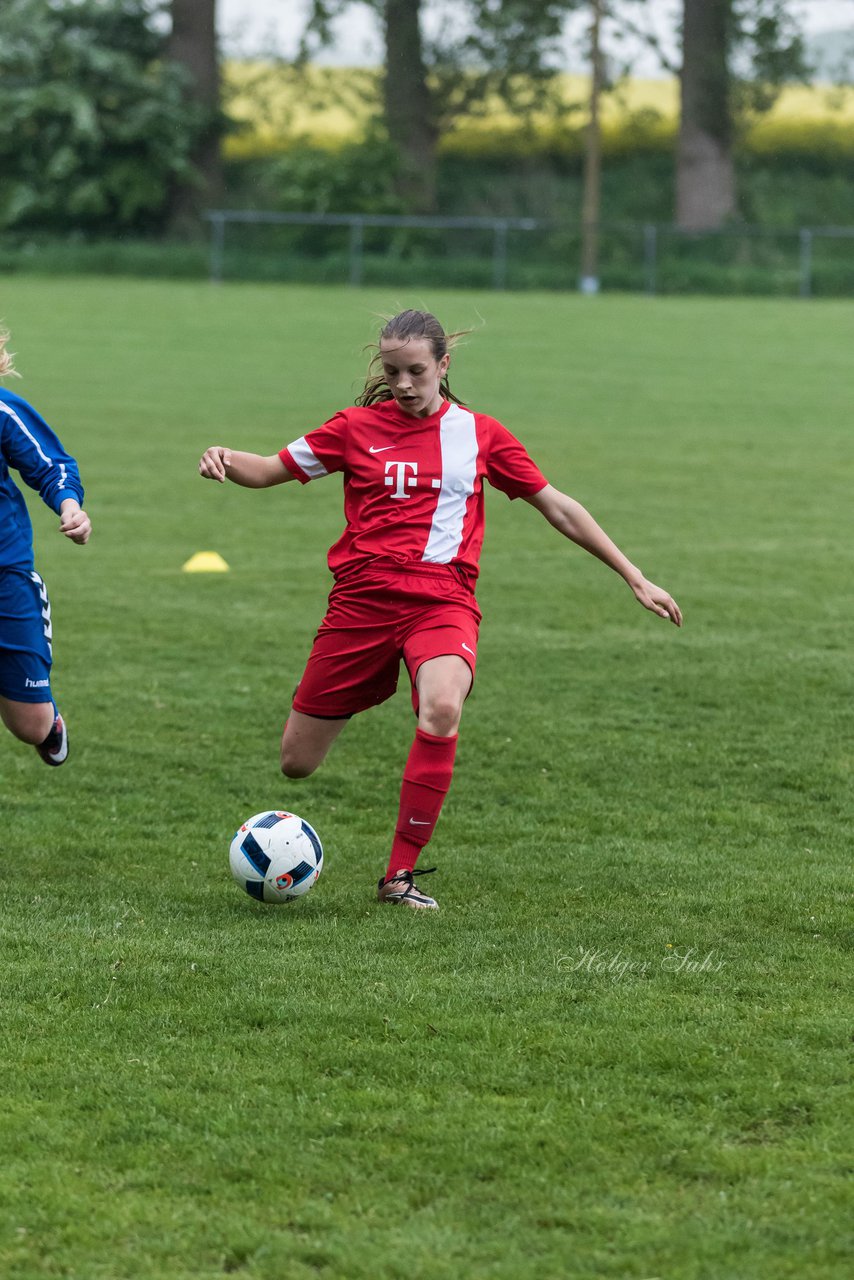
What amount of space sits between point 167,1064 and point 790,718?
4.21 meters

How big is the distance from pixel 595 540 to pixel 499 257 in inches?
1374

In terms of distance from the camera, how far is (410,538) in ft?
17.9

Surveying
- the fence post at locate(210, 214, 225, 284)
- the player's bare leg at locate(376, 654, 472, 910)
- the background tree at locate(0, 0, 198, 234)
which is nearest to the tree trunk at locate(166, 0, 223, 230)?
the background tree at locate(0, 0, 198, 234)

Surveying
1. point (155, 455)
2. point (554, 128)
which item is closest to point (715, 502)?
point (155, 455)

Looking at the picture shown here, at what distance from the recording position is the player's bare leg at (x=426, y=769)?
205 inches

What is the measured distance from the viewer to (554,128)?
4991cm

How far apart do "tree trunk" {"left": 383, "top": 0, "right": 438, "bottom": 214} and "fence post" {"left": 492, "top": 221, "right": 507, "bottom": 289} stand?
793cm

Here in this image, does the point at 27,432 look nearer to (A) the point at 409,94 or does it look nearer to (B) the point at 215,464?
(B) the point at 215,464

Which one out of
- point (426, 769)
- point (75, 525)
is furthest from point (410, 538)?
point (75, 525)

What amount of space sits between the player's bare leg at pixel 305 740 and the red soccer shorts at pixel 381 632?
0.06 m

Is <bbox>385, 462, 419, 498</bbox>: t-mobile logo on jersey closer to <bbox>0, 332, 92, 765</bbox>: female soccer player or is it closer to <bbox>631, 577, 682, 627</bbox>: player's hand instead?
<bbox>631, 577, 682, 627</bbox>: player's hand

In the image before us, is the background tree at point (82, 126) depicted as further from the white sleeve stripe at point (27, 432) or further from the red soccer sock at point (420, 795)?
the red soccer sock at point (420, 795)

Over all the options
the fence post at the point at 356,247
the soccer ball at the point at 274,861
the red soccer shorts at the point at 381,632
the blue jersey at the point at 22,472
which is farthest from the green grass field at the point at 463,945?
the fence post at the point at 356,247

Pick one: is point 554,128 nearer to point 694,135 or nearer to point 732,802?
point 694,135
